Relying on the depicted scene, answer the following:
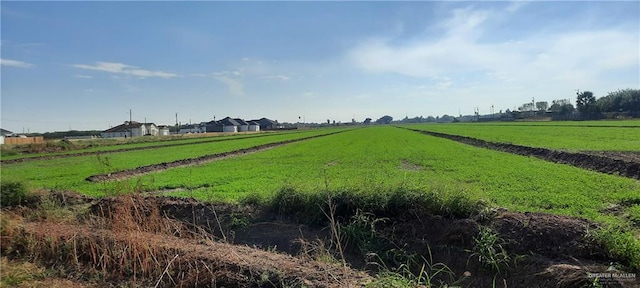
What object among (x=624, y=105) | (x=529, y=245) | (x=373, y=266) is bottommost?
(x=373, y=266)

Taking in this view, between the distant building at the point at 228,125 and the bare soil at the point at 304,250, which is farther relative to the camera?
the distant building at the point at 228,125

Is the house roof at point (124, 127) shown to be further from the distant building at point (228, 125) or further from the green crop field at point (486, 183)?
the green crop field at point (486, 183)

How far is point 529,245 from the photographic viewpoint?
601cm

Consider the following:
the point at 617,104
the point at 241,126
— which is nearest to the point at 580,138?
the point at 617,104

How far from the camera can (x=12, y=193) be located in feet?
36.7

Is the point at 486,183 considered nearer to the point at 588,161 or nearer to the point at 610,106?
the point at 588,161

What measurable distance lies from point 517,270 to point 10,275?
28.5ft

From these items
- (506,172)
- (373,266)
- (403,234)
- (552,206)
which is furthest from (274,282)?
(506,172)

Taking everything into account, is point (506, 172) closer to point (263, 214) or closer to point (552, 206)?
point (552, 206)

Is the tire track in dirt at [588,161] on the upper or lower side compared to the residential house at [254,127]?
lower

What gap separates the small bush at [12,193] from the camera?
11078mm

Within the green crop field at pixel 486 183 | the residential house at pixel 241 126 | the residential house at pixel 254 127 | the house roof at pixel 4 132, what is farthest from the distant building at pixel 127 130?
the green crop field at pixel 486 183

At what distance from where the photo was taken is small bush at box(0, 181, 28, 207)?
11078mm

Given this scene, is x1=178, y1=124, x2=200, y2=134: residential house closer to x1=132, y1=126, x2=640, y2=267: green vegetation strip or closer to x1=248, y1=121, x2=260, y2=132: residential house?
x1=248, y1=121, x2=260, y2=132: residential house
